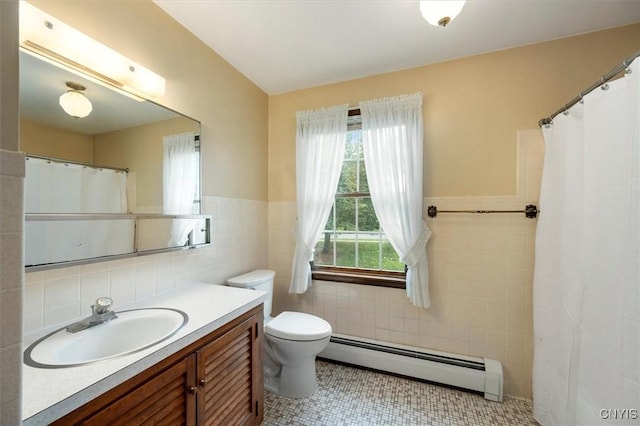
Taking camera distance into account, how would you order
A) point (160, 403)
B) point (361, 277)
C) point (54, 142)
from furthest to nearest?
1. point (361, 277)
2. point (54, 142)
3. point (160, 403)

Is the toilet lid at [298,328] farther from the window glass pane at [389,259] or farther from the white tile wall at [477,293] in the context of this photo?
the window glass pane at [389,259]

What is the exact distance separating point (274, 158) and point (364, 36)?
125 centimetres

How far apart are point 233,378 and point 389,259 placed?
146 cm

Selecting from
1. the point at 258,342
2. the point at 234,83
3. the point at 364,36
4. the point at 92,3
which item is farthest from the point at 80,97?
the point at 364,36

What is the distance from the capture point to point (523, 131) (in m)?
1.81

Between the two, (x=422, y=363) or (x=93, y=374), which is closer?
(x=93, y=374)

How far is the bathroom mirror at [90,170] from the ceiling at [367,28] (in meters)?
0.67

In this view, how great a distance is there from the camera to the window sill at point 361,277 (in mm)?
2115

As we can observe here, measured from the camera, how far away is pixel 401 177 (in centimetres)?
199

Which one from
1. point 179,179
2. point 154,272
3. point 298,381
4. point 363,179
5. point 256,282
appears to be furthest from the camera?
point 363,179

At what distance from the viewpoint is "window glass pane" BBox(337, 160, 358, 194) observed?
2328 mm

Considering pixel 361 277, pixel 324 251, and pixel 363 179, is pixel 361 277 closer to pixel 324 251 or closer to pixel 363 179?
pixel 324 251

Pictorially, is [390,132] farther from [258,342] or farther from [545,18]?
[258,342]

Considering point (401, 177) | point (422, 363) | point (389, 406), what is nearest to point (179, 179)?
point (401, 177)
